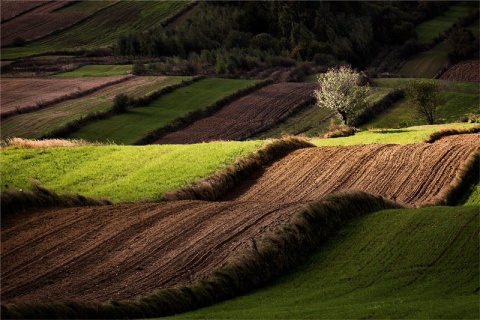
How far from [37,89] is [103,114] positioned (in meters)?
18.4

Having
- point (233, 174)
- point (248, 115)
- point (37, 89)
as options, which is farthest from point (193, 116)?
point (233, 174)

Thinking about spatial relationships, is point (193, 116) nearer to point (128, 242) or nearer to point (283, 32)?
point (128, 242)

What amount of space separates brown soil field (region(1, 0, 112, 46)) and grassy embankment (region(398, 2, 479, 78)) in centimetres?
5622

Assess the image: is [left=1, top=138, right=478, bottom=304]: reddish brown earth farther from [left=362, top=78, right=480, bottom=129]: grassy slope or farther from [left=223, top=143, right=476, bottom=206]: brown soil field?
[left=362, top=78, right=480, bottom=129]: grassy slope

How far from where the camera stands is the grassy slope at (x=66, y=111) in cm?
7125

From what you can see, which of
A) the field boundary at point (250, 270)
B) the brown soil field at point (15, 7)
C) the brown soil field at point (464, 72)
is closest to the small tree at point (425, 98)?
the brown soil field at point (464, 72)

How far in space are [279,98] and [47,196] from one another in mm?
57384

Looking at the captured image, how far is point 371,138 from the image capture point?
5675 cm

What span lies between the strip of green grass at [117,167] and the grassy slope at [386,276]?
12240mm

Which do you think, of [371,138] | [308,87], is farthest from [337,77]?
[308,87]

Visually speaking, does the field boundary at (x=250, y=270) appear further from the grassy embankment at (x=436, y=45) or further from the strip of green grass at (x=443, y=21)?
the strip of green grass at (x=443, y=21)

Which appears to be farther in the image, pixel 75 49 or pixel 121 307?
pixel 75 49

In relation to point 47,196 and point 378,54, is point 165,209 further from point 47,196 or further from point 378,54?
point 378,54

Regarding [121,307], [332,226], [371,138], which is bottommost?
[371,138]
